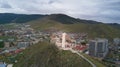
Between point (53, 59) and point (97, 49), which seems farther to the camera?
point (97, 49)

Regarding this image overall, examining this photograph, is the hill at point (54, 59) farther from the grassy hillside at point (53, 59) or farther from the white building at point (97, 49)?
the white building at point (97, 49)

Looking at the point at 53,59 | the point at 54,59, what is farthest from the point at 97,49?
the point at 54,59

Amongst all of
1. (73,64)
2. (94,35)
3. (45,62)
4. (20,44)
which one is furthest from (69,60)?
(94,35)

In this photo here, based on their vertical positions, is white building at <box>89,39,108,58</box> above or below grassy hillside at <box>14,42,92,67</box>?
below

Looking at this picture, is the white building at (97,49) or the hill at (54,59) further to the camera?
the white building at (97,49)

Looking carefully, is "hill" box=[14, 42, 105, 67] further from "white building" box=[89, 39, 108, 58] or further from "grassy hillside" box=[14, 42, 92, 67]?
"white building" box=[89, 39, 108, 58]

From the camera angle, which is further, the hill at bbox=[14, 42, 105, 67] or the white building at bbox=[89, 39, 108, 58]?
the white building at bbox=[89, 39, 108, 58]

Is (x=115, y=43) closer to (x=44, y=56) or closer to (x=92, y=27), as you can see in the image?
(x=92, y=27)

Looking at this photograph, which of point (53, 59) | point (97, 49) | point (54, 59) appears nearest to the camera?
point (54, 59)

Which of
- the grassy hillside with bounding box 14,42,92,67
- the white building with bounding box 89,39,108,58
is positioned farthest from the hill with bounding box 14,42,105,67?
the white building with bounding box 89,39,108,58

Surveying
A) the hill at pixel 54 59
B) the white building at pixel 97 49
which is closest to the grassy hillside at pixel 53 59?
the hill at pixel 54 59

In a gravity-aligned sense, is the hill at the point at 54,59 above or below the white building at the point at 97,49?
above

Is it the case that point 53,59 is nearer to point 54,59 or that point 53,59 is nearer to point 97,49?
point 54,59
